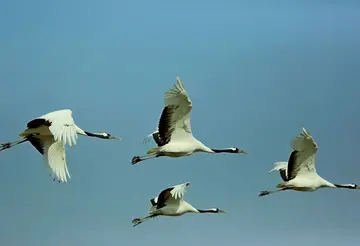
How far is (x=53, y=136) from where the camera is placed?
18.2 meters

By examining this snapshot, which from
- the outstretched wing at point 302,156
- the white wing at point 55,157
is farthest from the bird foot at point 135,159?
the outstretched wing at point 302,156

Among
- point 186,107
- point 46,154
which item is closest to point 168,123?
point 186,107

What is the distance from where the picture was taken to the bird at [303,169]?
20.2 metres

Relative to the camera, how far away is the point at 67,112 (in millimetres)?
16484

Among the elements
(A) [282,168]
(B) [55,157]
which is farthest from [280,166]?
(B) [55,157]

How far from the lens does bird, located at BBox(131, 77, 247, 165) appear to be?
17828mm

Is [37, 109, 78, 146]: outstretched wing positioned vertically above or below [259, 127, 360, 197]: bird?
above

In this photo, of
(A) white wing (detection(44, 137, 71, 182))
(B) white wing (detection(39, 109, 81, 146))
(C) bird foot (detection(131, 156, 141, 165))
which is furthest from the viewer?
(C) bird foot (detection(131, 156, 141, 165))

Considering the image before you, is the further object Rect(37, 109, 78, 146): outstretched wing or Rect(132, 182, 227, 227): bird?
Rect(132, 182, 227, 227): bird

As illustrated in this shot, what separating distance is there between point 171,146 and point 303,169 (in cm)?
338

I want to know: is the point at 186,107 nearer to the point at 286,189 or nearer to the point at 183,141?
the point at 183,141

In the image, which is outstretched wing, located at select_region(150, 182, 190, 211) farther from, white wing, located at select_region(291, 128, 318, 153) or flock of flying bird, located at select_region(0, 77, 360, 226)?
white wing, located at select_region(291, 128, 318, 153)

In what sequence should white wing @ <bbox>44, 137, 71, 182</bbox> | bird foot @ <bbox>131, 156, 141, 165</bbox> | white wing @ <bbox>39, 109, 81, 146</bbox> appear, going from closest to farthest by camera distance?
white wing @ <bbox>39, 109, 81, 146</bbox> < white wing @ <bbox>44, 137, 71, 182</bbox> < bird foot @ <bbox>131, 156, 141, 165</bbox>

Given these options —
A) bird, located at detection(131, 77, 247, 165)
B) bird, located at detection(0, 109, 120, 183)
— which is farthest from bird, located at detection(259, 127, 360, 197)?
bird, located at detection(0, 109, 120, 183)
